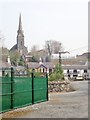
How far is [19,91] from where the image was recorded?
695 inches

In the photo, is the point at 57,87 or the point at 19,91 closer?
the point at 19,91

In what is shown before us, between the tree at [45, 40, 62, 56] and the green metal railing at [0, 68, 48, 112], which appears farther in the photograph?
the tree at [45, 40, 62, 56]

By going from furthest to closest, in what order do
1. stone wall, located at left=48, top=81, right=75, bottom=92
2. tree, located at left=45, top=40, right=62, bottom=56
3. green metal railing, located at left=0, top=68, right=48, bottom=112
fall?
tree, located at left=45, top=40, right=62, bottom=56
stone wall, located at left=48, top=81, right=75, bottom=92
green metal railing, located at left=0, top=68, right=48, bottom=112

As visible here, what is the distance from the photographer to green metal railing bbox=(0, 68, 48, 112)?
16.3 m

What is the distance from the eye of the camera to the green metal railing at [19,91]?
643 inches

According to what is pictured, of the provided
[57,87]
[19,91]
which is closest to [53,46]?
[57,87]

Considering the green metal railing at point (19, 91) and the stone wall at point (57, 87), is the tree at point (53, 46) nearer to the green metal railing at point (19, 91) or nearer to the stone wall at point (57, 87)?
the stone wall at point (57, 87)

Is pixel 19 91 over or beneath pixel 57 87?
over

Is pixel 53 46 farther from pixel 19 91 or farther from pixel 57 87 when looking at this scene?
pixel 19 91

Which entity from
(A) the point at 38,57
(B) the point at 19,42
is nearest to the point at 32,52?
(A) the point at 38,57

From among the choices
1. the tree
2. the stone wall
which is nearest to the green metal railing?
the stone wall

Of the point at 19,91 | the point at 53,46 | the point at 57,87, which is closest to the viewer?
the point at 19,91

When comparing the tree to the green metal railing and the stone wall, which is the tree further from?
the green metal railing

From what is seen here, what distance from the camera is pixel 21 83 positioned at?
17969 millimetres
